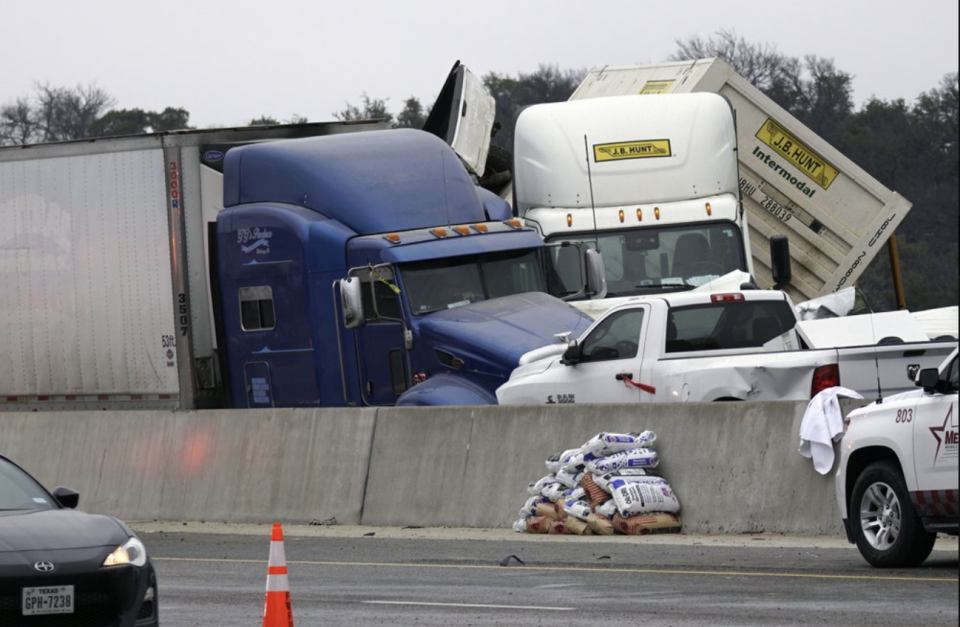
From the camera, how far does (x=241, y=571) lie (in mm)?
15422

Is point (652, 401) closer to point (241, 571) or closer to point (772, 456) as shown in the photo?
point (772, 456)

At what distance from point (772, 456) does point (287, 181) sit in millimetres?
8245

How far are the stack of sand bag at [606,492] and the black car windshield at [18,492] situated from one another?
6.47m

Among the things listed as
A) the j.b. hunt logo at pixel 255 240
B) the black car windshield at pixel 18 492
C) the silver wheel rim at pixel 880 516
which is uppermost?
the j.b. hunt logo at pixel 255 240

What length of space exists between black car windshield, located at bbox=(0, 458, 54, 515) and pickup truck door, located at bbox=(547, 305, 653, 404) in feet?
25.6

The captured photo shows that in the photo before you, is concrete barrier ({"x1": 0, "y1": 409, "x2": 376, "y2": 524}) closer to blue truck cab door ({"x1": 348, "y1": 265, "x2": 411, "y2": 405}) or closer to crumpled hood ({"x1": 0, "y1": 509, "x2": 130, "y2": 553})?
blue truck cab door ({"x1": 348, "y1": 265, "x2": 411, "y2": 405})

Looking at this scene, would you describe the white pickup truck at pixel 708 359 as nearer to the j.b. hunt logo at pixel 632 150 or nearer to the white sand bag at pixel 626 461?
the white sand bag at pixel 626 461

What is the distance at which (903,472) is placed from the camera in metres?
12.8

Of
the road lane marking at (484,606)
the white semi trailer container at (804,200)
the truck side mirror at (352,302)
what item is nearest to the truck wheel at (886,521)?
the road lane marking at (484,606)

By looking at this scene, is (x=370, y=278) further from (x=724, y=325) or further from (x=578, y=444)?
(x=724, y=325)

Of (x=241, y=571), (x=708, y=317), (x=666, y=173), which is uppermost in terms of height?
(x=666, y=173)

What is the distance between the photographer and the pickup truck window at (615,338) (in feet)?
59.9

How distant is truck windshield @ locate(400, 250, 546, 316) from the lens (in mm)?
21594

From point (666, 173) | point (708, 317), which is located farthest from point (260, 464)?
point (666, 173)
